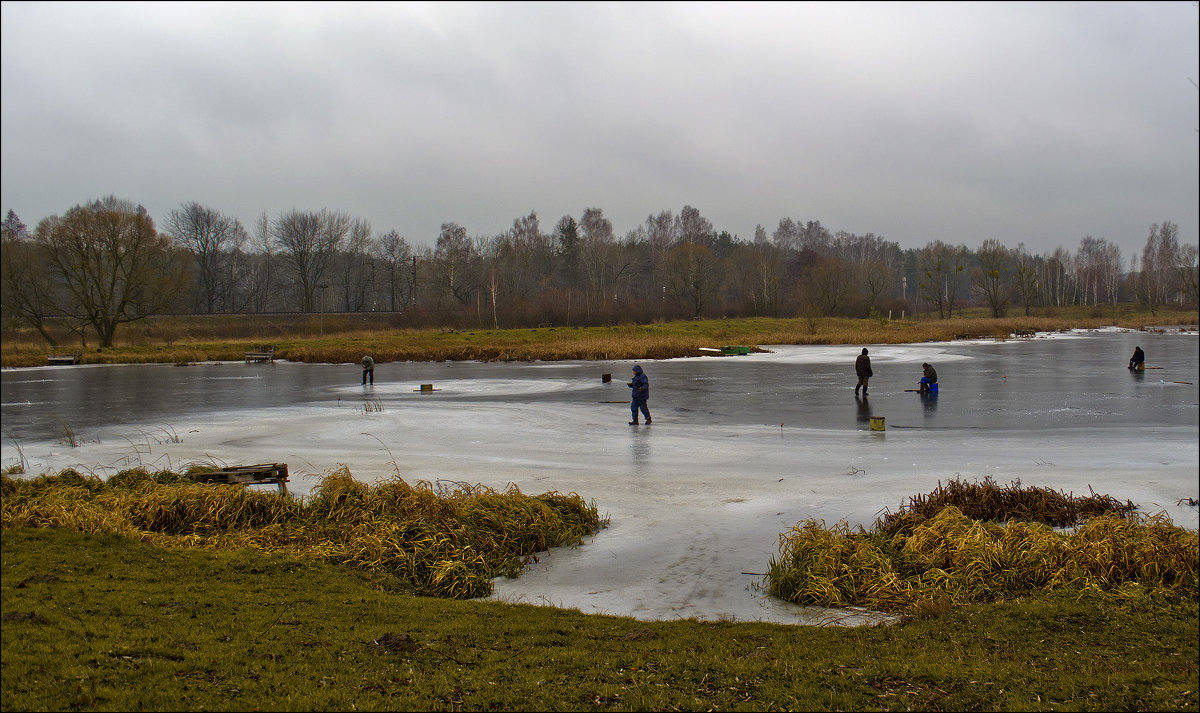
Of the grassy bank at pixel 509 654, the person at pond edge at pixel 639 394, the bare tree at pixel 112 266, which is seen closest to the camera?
the grassy bank at pixel 509 654

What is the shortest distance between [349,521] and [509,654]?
17.5ft

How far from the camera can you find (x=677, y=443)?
58.0ft

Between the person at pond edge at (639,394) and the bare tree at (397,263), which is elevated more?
the bare tree at (397,263)

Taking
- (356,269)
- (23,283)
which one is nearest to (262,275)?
(356,269)

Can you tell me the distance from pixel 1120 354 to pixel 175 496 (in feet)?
153

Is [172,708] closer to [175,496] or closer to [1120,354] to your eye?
[175,496]

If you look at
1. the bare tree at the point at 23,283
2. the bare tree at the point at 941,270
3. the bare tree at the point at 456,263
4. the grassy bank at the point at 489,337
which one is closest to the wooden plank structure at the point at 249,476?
the bare tree at the point at 23,283

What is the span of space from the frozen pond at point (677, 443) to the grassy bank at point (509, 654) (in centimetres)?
139

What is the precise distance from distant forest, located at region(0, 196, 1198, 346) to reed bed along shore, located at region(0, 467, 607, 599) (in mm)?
50332

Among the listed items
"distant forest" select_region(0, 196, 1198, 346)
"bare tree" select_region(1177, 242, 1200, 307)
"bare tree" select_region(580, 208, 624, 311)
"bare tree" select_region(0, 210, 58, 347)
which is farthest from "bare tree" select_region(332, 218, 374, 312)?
"bare tree" select_region(1177, 242, 1200, 307)

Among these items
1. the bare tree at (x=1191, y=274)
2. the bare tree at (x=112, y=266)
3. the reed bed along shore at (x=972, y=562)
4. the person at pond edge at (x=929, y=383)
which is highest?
the bare tree at (x=112, y=266)

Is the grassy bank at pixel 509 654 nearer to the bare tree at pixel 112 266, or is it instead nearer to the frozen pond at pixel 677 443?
the frozen pond at pixel 677 443

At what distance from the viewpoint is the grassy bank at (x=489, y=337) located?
50.2 meters

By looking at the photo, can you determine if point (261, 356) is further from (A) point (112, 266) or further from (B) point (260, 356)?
(A) point (112, 266)
